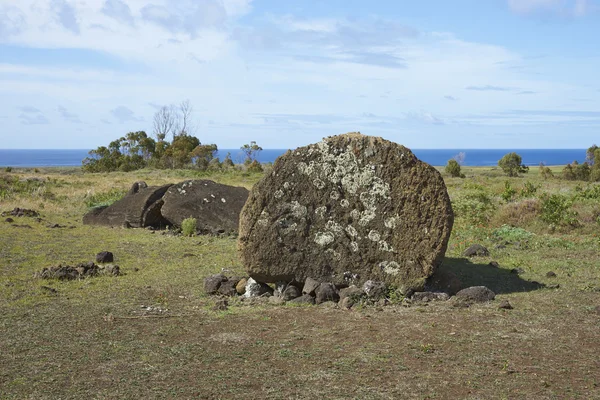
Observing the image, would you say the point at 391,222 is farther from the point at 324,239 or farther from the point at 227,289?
the point at 227,289

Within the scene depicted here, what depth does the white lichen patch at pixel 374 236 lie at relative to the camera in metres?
10.8

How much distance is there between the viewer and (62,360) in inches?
296

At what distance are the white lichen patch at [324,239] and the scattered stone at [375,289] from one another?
102 centimetres

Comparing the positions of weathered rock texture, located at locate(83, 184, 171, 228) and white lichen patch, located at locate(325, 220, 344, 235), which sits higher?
white lichen patch, located at locate(325, 220, 344, 235)

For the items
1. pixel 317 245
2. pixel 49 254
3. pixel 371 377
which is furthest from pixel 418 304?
pixel 49 254

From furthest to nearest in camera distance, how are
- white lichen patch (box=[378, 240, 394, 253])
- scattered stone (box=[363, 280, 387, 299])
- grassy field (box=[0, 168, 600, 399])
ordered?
1. white lichen patch (box=[378, 240, 394, 253])
2. scattered stone (box=[363, 280, 387, 299])
3. grassy field (box=[0, 168, 600, 399])

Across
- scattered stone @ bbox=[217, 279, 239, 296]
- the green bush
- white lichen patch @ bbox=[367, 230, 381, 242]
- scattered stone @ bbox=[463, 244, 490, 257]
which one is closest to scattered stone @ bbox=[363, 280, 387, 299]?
white lichen patch @ bbox=[367, 230, 381, 242]

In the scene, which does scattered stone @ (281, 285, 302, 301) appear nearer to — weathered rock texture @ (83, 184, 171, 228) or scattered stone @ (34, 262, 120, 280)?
scattered stone @ (34, 262, 120, 280)

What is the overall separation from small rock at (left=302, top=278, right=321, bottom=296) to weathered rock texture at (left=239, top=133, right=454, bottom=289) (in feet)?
0.54

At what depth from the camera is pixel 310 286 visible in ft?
35.1

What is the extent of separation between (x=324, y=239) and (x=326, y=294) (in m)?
1.01

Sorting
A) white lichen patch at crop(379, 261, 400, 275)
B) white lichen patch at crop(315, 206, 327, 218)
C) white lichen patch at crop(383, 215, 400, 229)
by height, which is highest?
white lichen patch at crop(315, 206, 327, 218)

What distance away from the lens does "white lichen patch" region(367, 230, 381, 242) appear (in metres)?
10.8

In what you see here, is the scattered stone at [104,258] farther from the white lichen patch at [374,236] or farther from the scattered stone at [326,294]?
the white lichen patch at [374,236]
